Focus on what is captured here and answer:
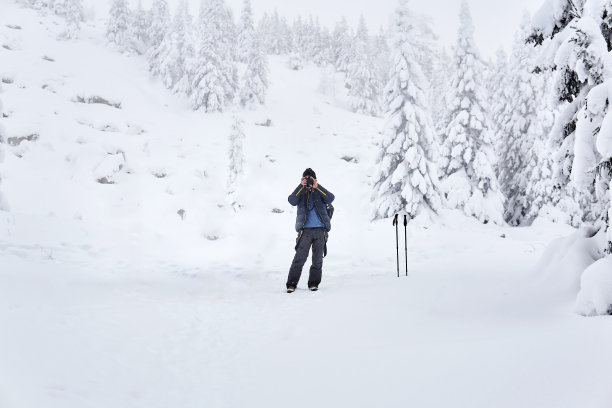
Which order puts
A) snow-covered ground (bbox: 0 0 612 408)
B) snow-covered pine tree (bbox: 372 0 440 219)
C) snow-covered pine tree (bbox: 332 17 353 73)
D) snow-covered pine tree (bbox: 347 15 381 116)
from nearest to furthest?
snow-covered ground (bbox: 0 0 612 408)
snow-covered pine tree (bbox: 372 0 440 219)
snow-covered pine tree (bbox: 347 15 381 116)
snow-covered pine tree (bbox: 332 17 353 73)

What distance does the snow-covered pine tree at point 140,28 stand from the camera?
4716 cm

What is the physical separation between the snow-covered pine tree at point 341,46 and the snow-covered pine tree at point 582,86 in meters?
57.9

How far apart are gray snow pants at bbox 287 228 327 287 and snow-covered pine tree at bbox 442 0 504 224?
50.4 ft

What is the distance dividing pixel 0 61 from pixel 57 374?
3874 cm

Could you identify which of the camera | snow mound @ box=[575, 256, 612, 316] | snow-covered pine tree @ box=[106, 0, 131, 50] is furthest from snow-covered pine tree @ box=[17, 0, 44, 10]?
snow mound @ box=[575, 256, 612, 316]

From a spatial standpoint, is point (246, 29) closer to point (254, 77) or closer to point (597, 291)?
point (254, 77)

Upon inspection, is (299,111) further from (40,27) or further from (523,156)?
(40,27)

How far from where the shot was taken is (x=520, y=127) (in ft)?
73.2

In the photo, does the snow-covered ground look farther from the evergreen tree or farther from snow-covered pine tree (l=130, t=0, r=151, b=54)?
snow-covered pine tree (l=130, t=0, r=151, b=54)

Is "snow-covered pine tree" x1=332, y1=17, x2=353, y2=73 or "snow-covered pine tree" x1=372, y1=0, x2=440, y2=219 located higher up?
"snow-covered pine tree" x1=332, y1=17, x2=353, y2=73

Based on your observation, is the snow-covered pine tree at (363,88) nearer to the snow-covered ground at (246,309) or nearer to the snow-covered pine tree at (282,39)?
the snow-covered pine tree at (282,39)

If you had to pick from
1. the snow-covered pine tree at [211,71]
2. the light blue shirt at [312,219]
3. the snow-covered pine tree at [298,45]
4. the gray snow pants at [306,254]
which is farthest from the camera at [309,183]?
the snow-covered pine tree at [298,45]

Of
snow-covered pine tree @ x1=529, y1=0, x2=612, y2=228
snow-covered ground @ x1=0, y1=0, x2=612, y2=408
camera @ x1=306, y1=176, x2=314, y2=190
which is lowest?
snow-covered ground @ x1=0, y1=0, x2=612, y2=408

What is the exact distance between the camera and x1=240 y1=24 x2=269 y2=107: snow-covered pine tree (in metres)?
40.4
